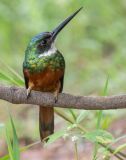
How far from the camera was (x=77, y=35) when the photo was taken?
19.3 feet

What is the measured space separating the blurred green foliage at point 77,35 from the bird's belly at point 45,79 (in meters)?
2.39

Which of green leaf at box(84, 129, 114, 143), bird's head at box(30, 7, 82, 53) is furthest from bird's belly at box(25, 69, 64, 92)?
green leaf at box(84, 129, 114, 143)

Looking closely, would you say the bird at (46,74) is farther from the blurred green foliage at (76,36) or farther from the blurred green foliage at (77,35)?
the blurred green foliage at (77,35)

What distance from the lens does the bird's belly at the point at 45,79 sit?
2648mm

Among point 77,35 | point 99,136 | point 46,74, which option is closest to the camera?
point 99,136

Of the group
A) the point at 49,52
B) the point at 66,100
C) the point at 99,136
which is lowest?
the point at 99,136

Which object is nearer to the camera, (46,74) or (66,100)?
(66,100)

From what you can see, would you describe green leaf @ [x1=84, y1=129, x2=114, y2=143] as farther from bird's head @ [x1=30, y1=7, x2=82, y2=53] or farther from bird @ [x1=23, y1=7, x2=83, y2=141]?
bird's head @ [x1=30, y1=7, x2=82, y2=53]

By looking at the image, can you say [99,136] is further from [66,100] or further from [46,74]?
[46,74]

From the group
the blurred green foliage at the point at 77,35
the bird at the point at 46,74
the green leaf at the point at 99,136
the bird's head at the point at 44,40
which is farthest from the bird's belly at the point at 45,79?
the blurred green foliage at the point at 77,35

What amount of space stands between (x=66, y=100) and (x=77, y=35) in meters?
3.57

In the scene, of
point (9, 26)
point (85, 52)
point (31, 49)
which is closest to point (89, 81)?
point (85, 52)

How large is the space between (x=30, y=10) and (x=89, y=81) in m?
0.82

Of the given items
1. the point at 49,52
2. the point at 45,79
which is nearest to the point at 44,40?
the point at 49,52
